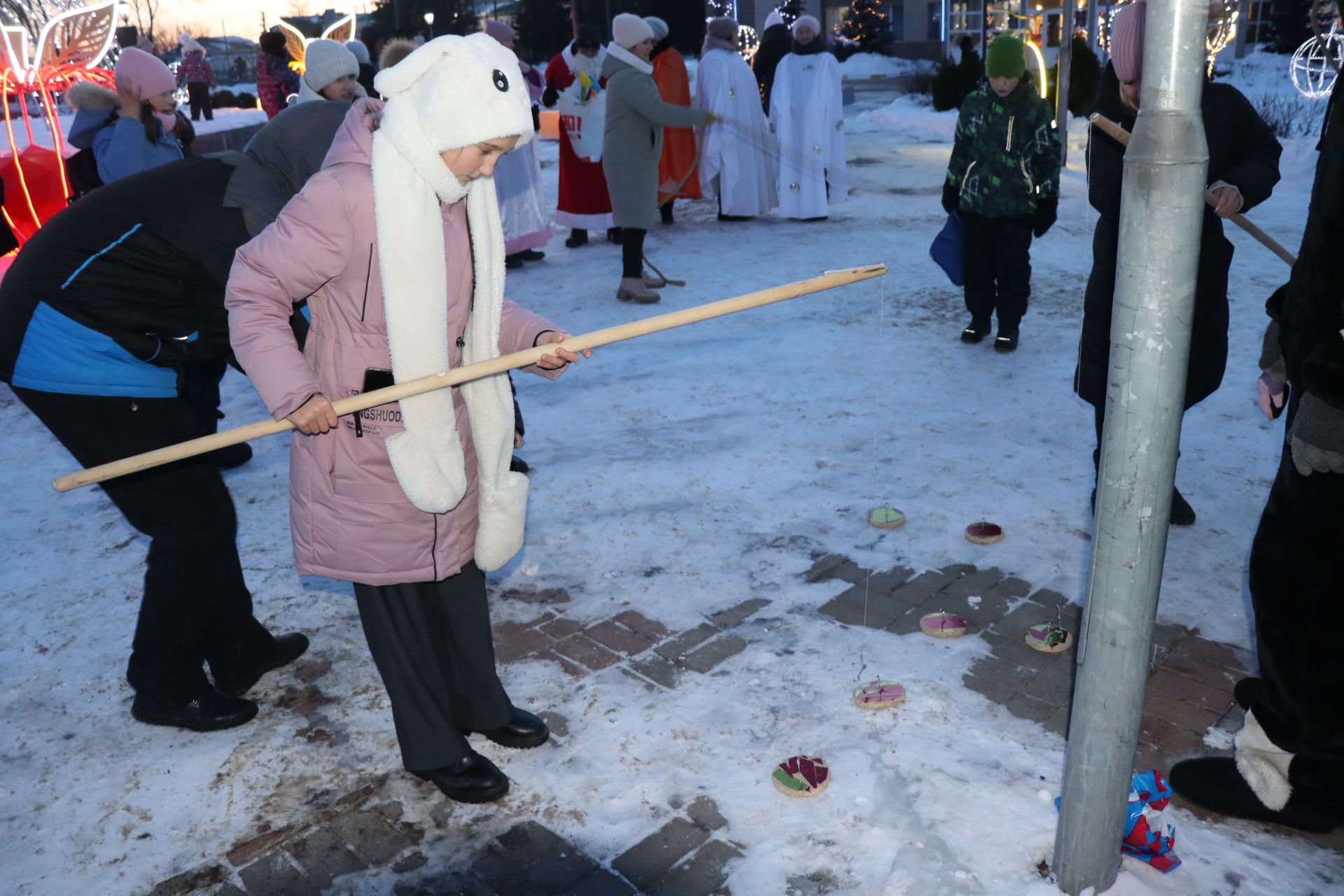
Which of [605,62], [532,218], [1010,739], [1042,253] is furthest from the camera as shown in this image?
[532,218]

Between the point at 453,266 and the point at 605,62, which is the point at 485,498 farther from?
the point at 605,62

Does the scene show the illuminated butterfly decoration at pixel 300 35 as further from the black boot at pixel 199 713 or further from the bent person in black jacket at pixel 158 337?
the black boot at pixel 199 713

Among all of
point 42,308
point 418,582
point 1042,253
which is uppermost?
point 42,308

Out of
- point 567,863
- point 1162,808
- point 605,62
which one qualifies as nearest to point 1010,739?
point 1162,808

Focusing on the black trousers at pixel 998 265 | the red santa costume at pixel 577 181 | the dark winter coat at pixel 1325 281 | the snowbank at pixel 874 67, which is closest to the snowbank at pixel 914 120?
the red santa costume at pixel 577 181

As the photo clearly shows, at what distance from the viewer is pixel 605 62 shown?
8219 mm

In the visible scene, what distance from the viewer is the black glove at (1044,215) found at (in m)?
6.40

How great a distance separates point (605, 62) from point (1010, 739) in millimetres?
6423

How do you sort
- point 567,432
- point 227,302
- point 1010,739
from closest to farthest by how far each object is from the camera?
1. point 227,302
2. point 1010,739
3. point 567,432

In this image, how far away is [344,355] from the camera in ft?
8.93

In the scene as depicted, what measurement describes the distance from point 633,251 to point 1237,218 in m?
5.30

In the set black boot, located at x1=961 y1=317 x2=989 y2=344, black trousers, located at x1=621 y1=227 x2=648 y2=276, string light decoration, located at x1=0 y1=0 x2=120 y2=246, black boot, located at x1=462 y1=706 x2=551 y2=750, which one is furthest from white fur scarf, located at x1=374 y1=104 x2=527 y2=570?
string light decoration, located at x1=0 y1=0 x2=120 y2=246

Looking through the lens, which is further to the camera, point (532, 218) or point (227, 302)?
point (532, 218)

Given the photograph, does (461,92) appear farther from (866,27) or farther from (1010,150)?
(866,27)
